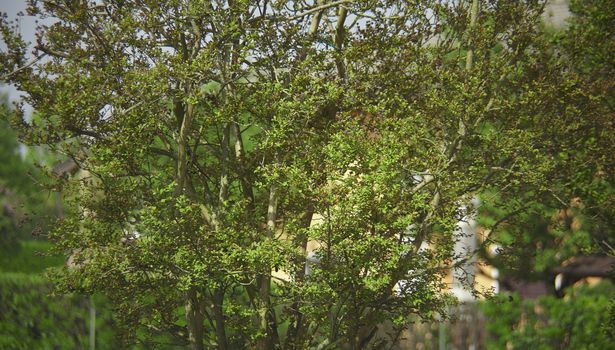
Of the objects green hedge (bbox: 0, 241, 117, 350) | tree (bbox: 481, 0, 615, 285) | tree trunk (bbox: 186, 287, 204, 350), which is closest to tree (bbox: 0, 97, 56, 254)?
green hedge (bbox: 0, 241, 117, 350)

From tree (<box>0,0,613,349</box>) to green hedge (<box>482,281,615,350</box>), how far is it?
2.15 m

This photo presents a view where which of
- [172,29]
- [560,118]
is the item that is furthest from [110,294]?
[560,118]

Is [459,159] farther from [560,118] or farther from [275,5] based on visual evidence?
[275,5]

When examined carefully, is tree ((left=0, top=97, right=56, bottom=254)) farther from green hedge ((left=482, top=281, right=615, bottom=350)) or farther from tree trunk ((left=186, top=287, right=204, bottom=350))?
green hedge ((left=482, top=281, right=615, bottom=350))

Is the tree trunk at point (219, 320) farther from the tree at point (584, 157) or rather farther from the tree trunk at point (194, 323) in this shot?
the tree at point (584, 157)

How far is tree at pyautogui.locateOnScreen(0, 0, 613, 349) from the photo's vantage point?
15727mm

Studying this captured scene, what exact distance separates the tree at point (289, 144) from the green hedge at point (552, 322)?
2.15 meters

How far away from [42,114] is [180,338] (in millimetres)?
5500

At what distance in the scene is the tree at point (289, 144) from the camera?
15727mm

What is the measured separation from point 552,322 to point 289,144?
6.37 meters

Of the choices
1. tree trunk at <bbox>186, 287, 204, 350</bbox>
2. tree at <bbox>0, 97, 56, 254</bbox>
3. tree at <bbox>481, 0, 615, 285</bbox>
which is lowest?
tree trunk at <bbox>186, 287, 204, 350</bbox>

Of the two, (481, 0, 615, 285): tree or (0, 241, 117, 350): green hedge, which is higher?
(481, 0, 615, 285): tree

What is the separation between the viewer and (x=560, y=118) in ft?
61.7

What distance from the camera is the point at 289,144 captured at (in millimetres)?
17156
